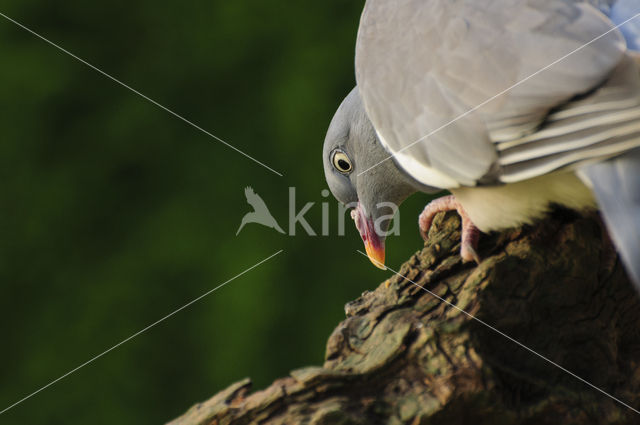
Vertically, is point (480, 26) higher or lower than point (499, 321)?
higher

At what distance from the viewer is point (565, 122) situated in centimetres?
94

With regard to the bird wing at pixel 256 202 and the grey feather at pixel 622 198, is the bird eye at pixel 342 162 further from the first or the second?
the grey feather at pixel 622 198

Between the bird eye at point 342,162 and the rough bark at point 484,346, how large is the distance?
303 millimetres

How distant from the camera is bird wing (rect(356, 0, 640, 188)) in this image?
3.15 ft

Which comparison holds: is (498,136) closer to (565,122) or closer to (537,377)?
(565,122)

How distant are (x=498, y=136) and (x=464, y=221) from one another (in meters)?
0.26

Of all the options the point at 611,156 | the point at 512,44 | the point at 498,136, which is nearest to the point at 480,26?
the point at 512,44

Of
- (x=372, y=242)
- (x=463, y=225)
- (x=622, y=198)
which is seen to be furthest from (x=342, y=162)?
(x=622, y=198)

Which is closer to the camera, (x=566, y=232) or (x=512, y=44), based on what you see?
(x=512, y=44)

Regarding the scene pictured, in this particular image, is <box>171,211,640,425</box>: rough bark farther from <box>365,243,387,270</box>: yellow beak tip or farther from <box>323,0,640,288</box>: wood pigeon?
<box>365,243,387,270</box>: yellow beak tip

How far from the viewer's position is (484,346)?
41.9 inches

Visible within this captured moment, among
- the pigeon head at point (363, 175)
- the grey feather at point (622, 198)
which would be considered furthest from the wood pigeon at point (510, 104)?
the pigeon head at point (363, 175)

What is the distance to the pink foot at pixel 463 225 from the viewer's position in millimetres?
1190

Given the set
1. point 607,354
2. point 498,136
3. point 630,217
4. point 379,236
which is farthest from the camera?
point 379,236
